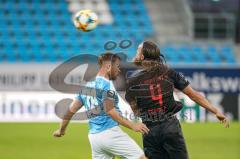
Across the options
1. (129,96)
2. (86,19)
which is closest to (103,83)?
(129,96)

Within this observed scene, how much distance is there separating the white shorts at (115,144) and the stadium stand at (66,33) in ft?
54.7

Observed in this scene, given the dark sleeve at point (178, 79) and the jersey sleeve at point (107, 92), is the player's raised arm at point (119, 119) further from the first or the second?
the dark sleeve at point (178, 79)

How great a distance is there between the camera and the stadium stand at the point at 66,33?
25.7 meters

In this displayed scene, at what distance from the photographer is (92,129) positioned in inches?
316

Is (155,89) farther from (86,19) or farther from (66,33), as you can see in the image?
(66,33)

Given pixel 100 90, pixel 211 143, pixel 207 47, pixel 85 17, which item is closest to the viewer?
pixel 100 90

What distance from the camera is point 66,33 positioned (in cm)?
2691

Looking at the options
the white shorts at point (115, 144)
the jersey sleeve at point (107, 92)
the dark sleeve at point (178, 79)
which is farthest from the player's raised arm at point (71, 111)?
the dark sleeve at point (178, 79)

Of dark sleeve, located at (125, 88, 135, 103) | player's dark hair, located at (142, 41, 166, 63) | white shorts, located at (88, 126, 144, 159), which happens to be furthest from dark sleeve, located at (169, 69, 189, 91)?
white shorts, located at (88, 126, 144, 159)

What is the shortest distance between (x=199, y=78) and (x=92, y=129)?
13849 mm

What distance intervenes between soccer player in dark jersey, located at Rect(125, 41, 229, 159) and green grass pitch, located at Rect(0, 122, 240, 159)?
551cm

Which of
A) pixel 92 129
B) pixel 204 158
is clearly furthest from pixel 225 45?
pixel 92 129

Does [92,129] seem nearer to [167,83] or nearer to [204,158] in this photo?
[167,83]

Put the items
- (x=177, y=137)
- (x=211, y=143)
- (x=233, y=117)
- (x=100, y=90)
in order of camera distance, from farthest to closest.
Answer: (x=233, y=117) < (x=211, y=143) < (x=100, y=90) < (x=177, y=137)
